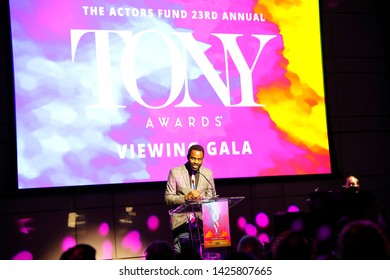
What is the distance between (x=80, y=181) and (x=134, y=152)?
25.5 inches

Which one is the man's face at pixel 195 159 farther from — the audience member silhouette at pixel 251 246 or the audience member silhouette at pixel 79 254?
the audience member silhouette at pixel 79 254

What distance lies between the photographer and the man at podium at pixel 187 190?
15.4ft

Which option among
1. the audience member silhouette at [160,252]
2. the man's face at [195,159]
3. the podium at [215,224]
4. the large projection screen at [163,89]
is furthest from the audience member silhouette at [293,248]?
the large projection screen at [163,89]

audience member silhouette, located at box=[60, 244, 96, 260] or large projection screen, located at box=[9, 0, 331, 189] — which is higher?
large projection screen, located at box=[9, 0, 331, 189]

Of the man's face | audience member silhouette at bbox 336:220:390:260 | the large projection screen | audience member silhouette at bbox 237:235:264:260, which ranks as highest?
the large projection screen

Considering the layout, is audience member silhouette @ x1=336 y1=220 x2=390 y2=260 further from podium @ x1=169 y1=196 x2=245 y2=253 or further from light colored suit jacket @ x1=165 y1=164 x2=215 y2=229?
light colored suit jacket @ x1=165 y1=164 x2=215 y2=229

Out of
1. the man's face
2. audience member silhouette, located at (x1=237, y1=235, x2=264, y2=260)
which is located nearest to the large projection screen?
the man's face

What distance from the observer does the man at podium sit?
4.68 meters

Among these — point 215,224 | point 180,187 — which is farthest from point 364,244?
point 180,187

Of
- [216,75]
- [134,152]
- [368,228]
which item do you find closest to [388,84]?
[216,75]

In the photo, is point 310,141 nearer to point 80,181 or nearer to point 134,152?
point 134,152

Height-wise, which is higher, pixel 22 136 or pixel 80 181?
pixel 22 136

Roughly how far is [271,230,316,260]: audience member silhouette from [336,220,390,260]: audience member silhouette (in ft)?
1.00

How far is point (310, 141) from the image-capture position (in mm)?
6699
